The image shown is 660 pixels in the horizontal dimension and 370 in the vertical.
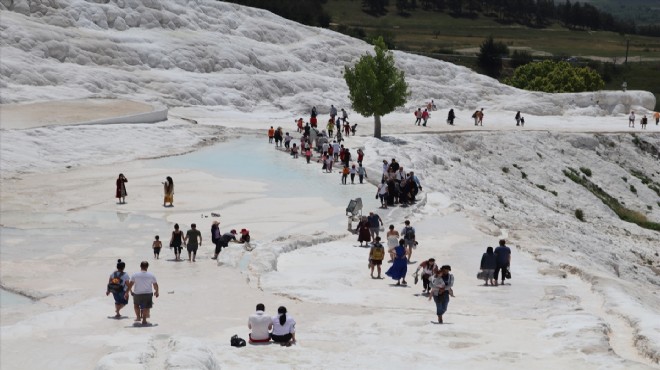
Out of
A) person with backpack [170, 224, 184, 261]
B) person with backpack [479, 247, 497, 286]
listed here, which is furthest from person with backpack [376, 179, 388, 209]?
person with backpack [479, 247, 497, 286]

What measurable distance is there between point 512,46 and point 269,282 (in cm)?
15449

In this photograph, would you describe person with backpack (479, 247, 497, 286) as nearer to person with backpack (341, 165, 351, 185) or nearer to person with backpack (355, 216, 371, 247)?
person with backpack (355, 216, 371, 247)

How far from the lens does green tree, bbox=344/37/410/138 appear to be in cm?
6019

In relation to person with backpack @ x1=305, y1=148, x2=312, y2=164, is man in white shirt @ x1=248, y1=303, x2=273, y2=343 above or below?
above

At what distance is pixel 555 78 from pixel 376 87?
46.9 metres

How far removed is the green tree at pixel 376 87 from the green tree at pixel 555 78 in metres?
43.9

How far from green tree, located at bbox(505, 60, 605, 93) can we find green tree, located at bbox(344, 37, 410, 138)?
144ft

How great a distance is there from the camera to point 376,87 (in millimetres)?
60500

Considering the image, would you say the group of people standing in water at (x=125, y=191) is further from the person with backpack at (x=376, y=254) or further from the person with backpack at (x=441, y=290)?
the person with backpack at (x=441, y=290)

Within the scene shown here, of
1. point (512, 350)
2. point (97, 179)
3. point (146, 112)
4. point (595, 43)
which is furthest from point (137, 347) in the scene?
point (595, 43)

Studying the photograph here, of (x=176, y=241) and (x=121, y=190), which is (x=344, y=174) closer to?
(x=121, y=190)

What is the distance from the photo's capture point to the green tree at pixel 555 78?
334 ft

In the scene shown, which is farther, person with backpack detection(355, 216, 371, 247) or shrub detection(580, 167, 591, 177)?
shrub detection(580, 167, 591, 177)

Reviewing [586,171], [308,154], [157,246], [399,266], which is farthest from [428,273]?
[586,171]
